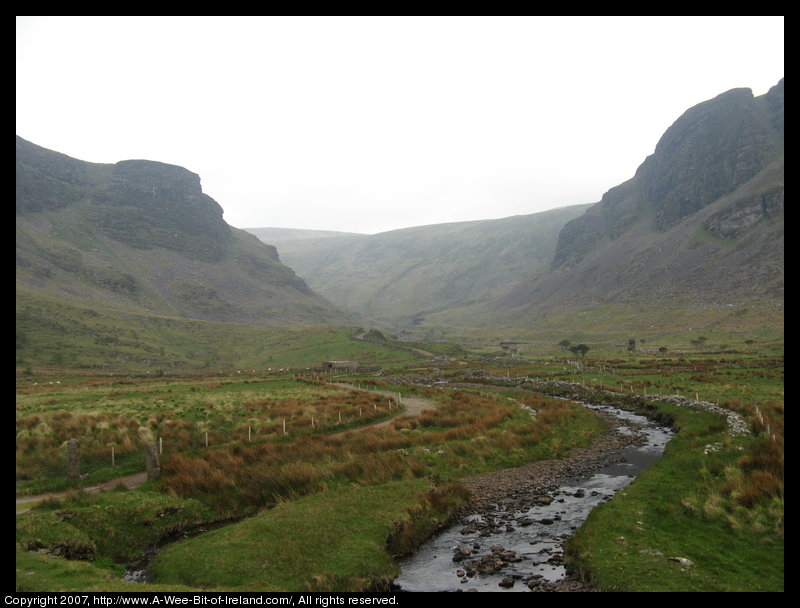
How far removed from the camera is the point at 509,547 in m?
16.6

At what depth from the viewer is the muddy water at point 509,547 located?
14281 millimetres

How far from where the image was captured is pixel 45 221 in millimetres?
195625

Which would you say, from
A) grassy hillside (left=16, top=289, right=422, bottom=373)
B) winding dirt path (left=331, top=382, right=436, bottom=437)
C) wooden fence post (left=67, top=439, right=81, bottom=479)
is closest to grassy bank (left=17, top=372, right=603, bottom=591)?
winding dirt path (left=331, top=382, right=436, bottom=437)

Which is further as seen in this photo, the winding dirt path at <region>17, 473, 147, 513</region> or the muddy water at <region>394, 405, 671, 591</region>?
the winding dirt path at <region>17, 473, 147, 513</region>

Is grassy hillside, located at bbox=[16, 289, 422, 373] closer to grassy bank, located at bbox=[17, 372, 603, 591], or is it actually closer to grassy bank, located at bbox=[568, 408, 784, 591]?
grassy bank, located at bbox=[17, 372, 603, 591]

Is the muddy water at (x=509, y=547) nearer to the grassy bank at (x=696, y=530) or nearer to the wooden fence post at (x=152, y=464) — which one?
the grassy bank at (x=696, y=530)

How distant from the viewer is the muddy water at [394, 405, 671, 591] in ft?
46.9

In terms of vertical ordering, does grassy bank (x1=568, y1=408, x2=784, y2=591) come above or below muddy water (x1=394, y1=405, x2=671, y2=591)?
above

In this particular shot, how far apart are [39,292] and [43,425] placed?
136557mm

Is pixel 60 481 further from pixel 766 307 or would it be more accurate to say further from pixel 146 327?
pixel 766 307

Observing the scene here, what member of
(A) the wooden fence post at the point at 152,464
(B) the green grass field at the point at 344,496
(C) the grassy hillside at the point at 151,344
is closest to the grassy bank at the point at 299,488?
(B) the green grass field at the point at 344,496

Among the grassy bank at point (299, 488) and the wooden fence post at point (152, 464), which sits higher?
the wooden fence post at point (152, 464)

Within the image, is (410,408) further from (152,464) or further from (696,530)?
(696,530)
